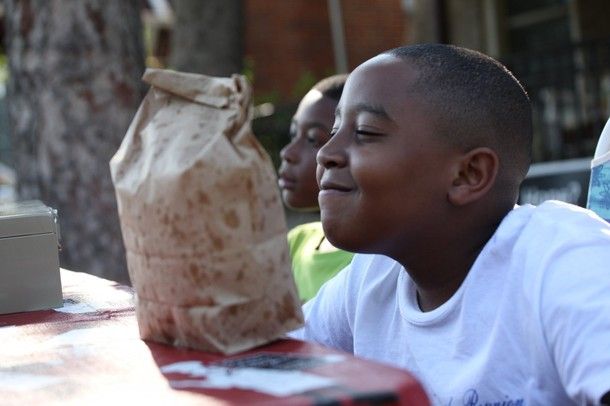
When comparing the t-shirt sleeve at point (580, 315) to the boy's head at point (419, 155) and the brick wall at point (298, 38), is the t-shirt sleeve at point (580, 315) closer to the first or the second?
the boy's head at point (419, 155)

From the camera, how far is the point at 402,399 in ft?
3.62

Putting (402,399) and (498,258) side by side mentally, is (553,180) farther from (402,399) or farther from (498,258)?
(402,399)

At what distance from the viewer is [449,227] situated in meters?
1.77

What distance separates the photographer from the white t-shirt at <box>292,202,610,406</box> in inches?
54.1

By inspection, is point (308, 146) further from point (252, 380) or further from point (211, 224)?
point (252, 380)

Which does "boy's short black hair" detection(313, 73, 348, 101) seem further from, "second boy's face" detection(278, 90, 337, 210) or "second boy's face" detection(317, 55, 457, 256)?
"second boy's face" detection(317, 55, 457, 256)

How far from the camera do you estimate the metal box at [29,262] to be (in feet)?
6.40

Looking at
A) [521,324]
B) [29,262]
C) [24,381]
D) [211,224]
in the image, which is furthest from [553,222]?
[29,262]

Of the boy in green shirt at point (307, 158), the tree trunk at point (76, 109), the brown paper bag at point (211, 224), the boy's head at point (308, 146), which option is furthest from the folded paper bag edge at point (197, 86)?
the tree trunk at point (76, 109)

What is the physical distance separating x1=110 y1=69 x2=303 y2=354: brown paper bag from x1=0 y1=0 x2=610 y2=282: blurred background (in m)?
3.30

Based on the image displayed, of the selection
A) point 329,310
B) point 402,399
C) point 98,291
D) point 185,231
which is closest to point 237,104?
point 185,231

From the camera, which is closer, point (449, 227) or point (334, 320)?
point (449, 227)

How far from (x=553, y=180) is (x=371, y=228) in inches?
213

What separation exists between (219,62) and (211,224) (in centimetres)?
644
